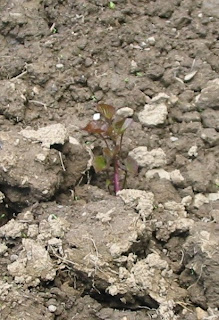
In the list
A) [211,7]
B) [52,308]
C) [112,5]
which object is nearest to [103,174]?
[52,308]

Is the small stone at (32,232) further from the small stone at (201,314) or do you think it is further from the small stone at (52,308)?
the small stone at (201,314)

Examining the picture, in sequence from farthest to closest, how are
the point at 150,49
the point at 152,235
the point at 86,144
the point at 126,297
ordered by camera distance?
A: the point at 150,49
the point at 86,144
the point at 152,235
the point at 126,297

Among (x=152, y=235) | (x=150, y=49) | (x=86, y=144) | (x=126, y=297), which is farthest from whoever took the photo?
(x=150, y=49)

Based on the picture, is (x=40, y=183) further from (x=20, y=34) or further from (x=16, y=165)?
(x=20, y=34)

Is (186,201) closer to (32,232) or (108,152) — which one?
(108,152)

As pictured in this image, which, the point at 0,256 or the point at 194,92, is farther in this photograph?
the point at 194,92

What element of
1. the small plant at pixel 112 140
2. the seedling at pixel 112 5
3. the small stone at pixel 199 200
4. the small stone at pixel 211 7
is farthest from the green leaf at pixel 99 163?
the small stone at pixel 211 7

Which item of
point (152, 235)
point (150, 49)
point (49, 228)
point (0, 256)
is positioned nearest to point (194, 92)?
point (150, 49)
